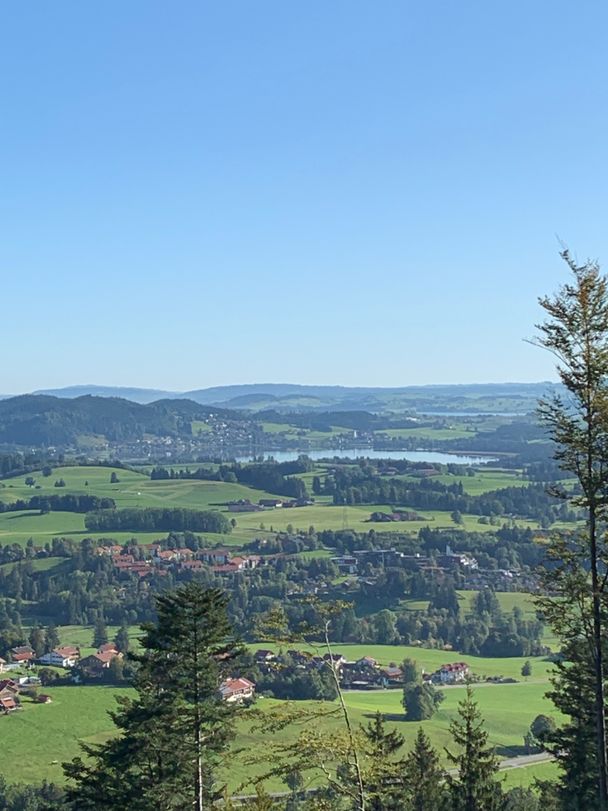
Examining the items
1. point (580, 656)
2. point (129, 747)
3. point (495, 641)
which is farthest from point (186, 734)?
point (495, 641)

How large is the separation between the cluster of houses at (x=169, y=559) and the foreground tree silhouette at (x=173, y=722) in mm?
91987

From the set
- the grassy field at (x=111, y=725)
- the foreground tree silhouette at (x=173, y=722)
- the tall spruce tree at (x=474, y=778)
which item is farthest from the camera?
the grassy field at (x=111, y=725)

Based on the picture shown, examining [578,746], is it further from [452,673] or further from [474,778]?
[452,673]

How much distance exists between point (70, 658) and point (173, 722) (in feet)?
204

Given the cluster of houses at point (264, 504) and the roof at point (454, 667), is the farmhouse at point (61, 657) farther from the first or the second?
the cluster of houses at point (264, 504)

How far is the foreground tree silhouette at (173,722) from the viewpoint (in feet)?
63.5

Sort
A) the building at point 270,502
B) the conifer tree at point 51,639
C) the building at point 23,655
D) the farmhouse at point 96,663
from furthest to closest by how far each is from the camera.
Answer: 1. the building at point 270,502
2. the conifer tree at point 51,639
3. the building at point 23,655
4. the farmhouse at point 96,663

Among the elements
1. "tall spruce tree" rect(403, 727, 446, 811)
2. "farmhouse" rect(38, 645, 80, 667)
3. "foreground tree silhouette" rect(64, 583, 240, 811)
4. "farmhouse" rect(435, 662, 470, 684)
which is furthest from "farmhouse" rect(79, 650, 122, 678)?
"foreground tree silhouette" rect(64, 583, 240, 811)

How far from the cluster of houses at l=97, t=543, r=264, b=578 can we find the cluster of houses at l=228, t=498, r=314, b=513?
33118 mm

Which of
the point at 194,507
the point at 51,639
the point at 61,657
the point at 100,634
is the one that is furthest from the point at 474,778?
the point at 194,507

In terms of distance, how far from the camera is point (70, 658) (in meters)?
77.9

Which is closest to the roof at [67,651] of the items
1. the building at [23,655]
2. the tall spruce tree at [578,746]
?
the building at [23,655]

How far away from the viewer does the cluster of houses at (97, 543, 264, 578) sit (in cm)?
11462

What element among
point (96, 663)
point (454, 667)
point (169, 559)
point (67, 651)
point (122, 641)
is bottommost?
point (454, 667)
